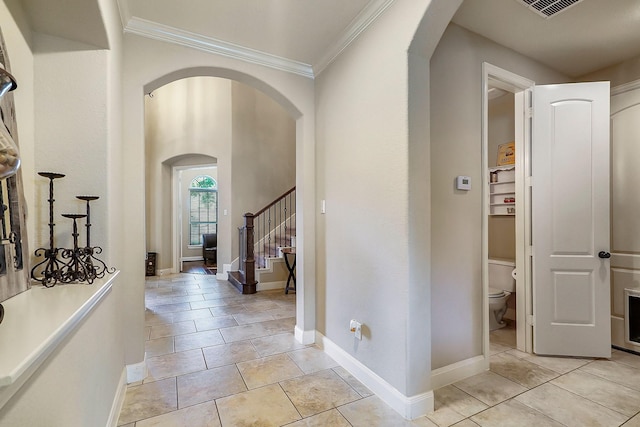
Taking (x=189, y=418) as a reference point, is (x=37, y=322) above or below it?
above

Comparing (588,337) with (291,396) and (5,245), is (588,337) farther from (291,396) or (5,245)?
(5,245)

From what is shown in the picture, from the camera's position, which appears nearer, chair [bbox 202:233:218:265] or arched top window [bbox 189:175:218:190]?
chair [bbox 202:233:218:265]

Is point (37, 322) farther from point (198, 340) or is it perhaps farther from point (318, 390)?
point (198, 340)

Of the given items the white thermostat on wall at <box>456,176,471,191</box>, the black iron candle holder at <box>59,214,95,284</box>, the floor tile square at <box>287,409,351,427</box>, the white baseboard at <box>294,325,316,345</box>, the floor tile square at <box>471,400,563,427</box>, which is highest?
the white thermostat on wall at <box>456,176,471,191</box>

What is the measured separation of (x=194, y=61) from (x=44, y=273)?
184cm

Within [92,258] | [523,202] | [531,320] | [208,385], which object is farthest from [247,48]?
[531,320]

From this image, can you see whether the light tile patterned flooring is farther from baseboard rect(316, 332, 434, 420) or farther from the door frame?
the door frame

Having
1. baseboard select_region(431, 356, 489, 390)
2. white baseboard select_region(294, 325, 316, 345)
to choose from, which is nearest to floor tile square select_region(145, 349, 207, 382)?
white baseboard select_region(294, 325, 316, 345)

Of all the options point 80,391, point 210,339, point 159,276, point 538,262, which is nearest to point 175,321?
point 210,339

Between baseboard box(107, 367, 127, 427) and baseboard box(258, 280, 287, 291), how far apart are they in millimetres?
2883

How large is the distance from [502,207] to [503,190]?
0.66 feet

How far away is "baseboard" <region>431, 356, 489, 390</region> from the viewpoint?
6.87ft

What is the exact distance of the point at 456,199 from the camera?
2217 mm

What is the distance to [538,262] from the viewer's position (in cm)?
258
